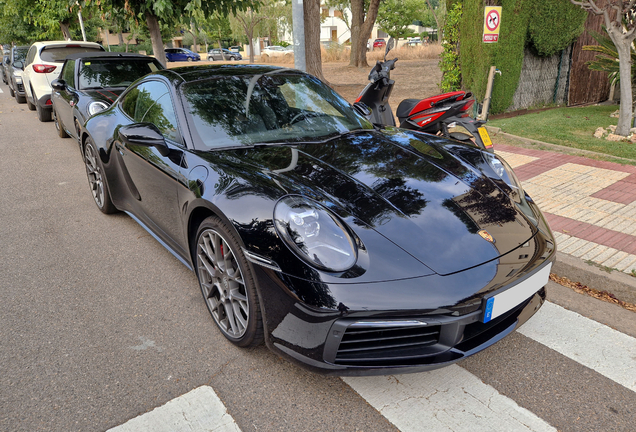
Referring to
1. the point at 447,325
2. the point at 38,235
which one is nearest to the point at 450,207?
the point at 447,325

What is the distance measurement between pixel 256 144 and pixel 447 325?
171 centimetres

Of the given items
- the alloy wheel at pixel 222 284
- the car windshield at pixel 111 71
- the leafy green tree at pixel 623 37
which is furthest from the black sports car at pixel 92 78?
the leafy green tree at pixel 623 37

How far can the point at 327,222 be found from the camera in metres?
2.30

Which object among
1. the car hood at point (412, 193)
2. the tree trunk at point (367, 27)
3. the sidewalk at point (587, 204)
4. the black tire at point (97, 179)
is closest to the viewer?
the car hood at point (412, 193)

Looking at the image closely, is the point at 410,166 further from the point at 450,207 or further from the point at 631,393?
the point at 631,393

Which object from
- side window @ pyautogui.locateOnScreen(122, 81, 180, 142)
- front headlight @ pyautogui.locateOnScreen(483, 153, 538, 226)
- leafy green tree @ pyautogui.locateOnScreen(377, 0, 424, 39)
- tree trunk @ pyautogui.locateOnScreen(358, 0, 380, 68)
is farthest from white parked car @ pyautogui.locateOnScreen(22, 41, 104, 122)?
leafy green tree @ pyautogui.locateOnScreen(377, 0, 424, 39)

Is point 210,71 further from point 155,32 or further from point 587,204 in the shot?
point 155,32

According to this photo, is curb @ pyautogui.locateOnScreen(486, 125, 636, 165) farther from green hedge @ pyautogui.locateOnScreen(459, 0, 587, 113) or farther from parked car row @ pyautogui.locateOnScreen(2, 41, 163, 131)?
parked car row @ pyautogui.locateOnScreen(2, 41, 163, 131)

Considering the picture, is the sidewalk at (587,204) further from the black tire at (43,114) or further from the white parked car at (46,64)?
the black tire at (43,114)

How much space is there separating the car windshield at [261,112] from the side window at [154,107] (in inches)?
6.9

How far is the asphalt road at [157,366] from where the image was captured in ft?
7.36

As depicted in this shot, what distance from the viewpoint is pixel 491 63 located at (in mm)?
9102

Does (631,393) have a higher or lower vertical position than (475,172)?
lower

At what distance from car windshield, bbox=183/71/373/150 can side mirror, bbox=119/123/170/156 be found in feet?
0.79
